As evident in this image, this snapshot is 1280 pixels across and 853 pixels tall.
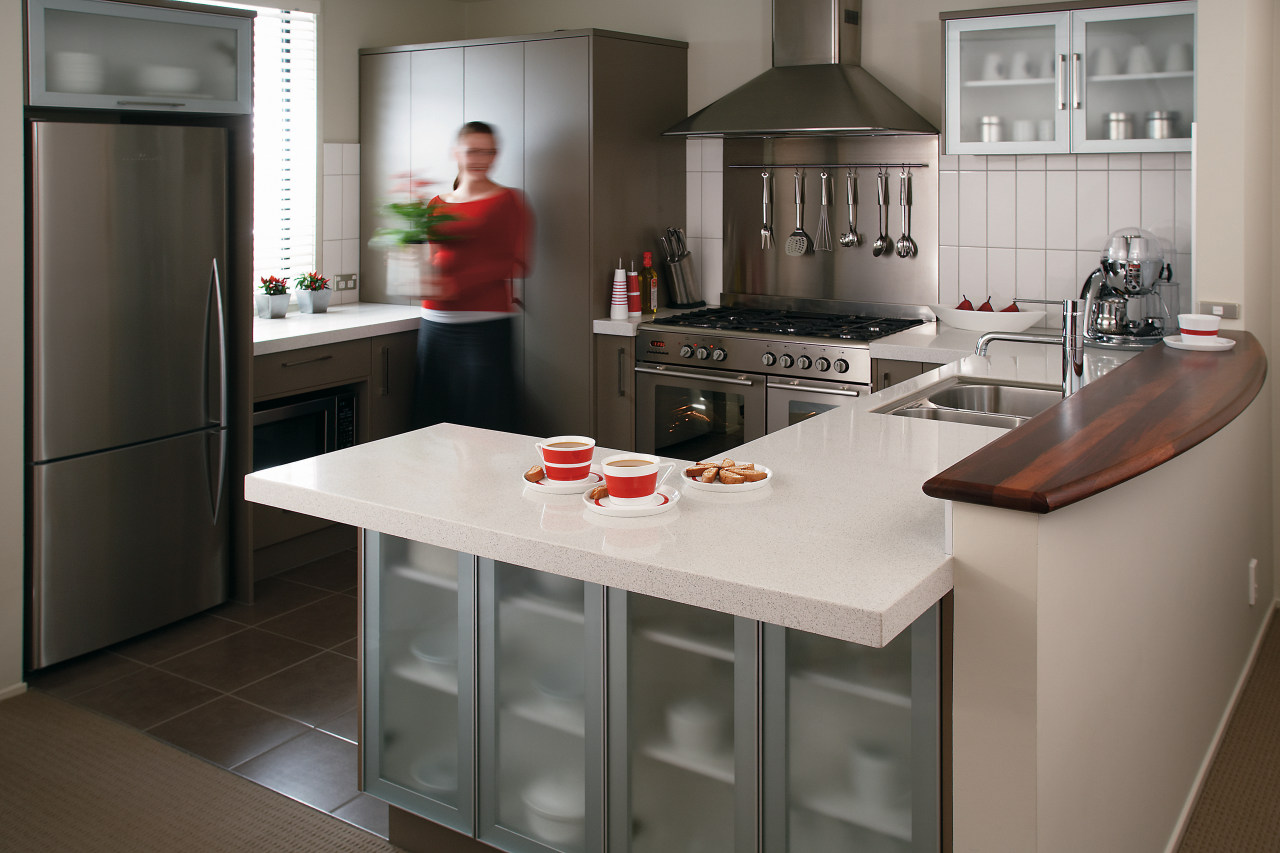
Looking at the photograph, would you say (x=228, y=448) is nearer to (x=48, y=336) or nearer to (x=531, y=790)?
(x=48, y=336)

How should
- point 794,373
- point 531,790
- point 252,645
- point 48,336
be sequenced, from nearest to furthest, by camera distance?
point 531,790 < point 48,336 < point 252,645 < point 794,373

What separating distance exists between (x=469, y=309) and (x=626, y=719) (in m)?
2.62

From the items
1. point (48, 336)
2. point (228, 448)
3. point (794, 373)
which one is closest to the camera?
point (48, 336)

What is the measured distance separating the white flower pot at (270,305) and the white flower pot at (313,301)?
15 centimetres

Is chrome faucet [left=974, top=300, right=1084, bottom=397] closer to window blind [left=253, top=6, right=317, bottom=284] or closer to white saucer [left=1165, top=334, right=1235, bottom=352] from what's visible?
white saucer [left=1165, top=334, right=1235, bottom=352]

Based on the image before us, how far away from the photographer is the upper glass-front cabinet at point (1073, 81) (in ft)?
12.1

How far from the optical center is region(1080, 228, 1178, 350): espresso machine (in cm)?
367

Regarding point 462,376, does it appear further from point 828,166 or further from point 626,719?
point 626,719

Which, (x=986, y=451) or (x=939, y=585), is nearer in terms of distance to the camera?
(x=939, y=585)

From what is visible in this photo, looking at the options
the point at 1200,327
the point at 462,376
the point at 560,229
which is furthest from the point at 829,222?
the point at 1200,327

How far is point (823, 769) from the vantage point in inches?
74.2

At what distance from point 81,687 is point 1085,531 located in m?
2.86

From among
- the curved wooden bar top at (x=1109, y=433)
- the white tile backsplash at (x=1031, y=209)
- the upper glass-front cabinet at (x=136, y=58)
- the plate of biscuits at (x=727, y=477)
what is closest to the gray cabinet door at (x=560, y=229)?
the upper glass-front cabinet at (x=136, y=58)

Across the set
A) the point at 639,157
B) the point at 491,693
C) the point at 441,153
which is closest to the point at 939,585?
the point at 491,693
